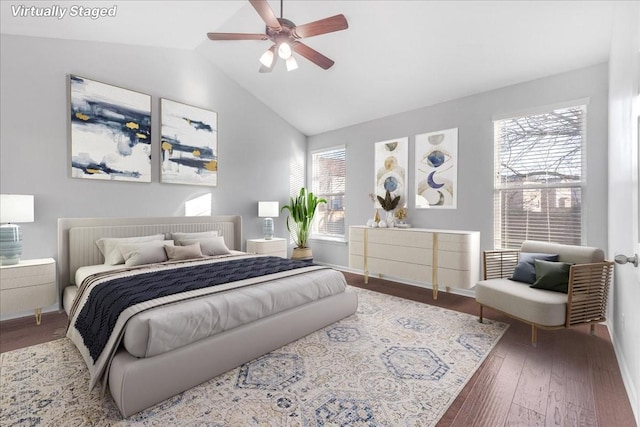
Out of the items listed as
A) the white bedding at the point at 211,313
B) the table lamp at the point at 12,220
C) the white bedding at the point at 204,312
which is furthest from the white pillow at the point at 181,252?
the white bedding at the point at 211,313

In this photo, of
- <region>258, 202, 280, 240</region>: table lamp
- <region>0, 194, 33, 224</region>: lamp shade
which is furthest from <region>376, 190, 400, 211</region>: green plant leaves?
<region>0, 194, 33, 224</region>: lamp shade

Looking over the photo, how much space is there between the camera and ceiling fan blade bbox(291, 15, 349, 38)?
2410 millimetres

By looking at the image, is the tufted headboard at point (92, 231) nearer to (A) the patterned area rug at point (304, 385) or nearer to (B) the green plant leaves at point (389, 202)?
(A) the patterned area rug at point (304, 385)

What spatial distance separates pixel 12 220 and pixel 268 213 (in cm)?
310

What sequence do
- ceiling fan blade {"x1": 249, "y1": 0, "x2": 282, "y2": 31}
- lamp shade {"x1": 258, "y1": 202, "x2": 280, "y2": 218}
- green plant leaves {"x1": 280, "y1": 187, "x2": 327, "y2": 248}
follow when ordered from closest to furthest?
ceiling fan blade {"x1": 249, "y1": 0, "x2": 282, "y2": 31} < lamp shade {"x1": 258, "y1": 202, "x2": 280, "y2": 218} < green plant leaves {"x1": 280, "y1": 187, "x2": 327, "y2": 248}

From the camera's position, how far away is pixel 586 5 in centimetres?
265

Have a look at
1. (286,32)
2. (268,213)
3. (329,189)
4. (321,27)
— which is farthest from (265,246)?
(321,27)

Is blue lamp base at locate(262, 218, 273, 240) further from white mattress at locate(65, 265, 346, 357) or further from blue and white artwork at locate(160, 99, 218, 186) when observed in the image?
white mattress at locate(65, 265, 346, 357)

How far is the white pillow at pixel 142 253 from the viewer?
10.8 ft

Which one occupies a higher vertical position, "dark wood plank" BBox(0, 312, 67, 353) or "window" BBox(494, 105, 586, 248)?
"window" BBox(494, 105, 586, 248)

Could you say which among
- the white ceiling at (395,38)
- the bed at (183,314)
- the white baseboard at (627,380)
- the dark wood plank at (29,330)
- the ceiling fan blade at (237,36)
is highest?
the white ceiling at (395,38)

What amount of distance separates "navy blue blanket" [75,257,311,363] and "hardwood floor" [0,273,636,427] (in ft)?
3.05

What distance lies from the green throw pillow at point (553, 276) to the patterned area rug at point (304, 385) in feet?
1.94

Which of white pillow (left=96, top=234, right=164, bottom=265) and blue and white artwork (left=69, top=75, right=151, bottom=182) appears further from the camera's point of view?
blue and white artwork (left=69, top=75, right=151, bottom=182)
